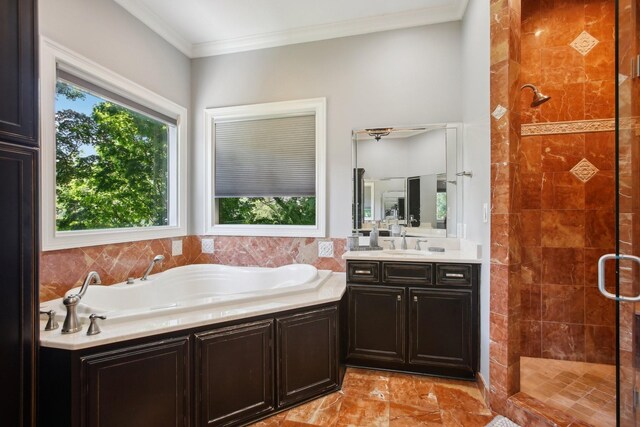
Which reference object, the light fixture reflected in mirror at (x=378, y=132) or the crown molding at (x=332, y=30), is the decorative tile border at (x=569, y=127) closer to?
the light fixture reflected in mirror at (x=378, y=132)

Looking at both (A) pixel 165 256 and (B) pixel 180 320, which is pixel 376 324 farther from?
(A) pixel 165 256

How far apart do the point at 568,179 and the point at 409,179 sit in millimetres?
1214

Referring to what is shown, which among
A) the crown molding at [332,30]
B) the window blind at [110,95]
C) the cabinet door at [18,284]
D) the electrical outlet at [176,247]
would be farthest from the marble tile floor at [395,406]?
the crown molding at [332,30]

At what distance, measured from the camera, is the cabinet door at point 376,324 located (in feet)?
7.58

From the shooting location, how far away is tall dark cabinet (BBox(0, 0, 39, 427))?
1.29 meters

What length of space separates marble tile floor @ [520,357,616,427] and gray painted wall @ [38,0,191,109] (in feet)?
12.7

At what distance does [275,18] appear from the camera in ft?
9.12

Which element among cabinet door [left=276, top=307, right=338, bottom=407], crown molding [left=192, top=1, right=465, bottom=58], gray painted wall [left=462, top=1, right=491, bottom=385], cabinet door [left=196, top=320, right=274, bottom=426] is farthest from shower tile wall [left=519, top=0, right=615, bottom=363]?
cabinet door [left=196, top=320, right=274, bottom=426]

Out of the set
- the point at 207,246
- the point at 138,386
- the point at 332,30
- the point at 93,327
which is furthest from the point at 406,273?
the point at 332,30

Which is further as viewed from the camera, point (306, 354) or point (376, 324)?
point (376, 324)

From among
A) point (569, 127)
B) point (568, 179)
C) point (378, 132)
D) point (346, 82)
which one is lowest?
point (568, 179)

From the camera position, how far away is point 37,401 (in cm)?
140

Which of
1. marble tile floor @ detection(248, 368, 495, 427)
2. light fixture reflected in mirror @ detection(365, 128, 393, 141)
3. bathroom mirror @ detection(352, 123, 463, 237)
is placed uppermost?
light fixture reflected in mirror @ detection(365, 128, 393, 141)

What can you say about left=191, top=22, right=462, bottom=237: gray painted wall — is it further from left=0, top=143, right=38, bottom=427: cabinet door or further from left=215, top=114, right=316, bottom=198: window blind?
left=0, top=143, right=38, bottom=427: cabinet door
